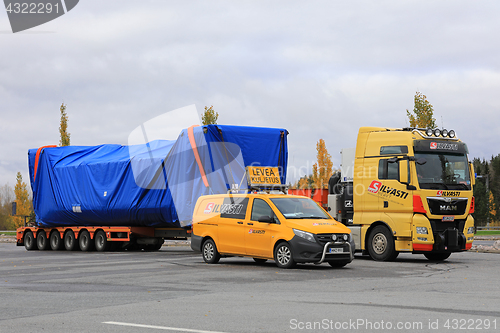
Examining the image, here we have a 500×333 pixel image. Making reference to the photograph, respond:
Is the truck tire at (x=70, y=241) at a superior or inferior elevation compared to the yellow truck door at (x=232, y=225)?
inferior

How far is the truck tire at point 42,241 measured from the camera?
28.2 metres

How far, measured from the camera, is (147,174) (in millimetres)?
22750

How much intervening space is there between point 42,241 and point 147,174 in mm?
8793

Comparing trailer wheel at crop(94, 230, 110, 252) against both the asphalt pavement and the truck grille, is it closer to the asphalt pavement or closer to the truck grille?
the asphalt pavement

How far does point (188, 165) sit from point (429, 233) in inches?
333

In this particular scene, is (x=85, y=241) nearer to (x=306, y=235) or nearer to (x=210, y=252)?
(x=210, y=252)

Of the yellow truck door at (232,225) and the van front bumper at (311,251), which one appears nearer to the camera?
the van front bumper at (311,251)

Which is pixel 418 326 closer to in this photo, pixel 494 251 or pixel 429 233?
pixel 429 233

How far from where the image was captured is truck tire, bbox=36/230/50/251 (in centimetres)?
2817

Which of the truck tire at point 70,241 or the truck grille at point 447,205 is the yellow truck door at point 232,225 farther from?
the truck tire at point 70,241

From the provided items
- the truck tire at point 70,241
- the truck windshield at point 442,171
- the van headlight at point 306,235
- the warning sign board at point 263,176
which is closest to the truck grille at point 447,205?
the truck windshield at point 442,171

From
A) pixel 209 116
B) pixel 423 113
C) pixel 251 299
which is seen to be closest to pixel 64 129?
pixel 209 116

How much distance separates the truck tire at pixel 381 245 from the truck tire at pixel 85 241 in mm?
12796

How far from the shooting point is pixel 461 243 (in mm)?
17141
